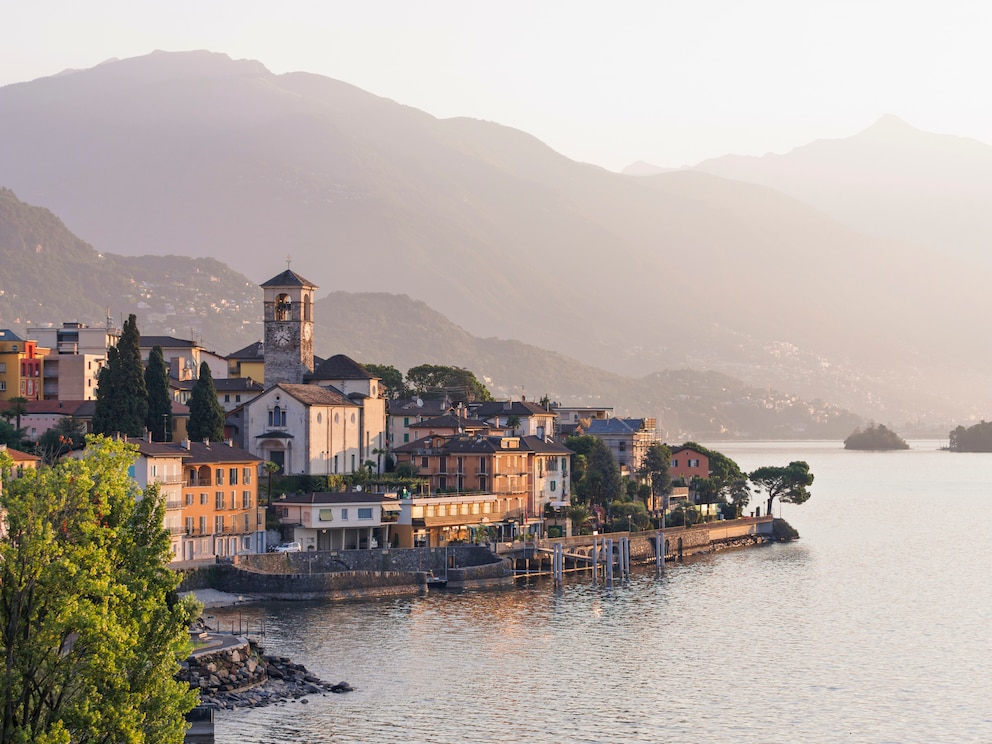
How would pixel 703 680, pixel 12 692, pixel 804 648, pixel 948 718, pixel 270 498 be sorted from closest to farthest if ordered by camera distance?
pixel 12 692, pixel 948 718, pixel 703 680, pixel 804 648, pixel 270 498

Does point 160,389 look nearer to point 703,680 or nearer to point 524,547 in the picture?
point 524,547

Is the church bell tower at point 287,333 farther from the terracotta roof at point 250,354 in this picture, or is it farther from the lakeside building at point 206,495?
the lakeside building at point 206,495

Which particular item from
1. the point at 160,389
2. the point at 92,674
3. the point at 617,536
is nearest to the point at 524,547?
the point at 617,536

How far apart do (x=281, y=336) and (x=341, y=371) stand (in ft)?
17.8

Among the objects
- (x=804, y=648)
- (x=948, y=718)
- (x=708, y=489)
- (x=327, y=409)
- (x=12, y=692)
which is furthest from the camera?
(x=708, y=489)

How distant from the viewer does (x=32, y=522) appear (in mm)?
30531

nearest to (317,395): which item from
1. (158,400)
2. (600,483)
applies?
(158,400)

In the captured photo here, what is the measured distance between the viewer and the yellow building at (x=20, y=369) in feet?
414

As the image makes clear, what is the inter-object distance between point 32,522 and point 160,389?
7933 cm

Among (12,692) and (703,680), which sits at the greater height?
(12,692)

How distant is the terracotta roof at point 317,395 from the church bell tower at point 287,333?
15.0 ft

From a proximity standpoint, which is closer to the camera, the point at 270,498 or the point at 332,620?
the point at 332,620

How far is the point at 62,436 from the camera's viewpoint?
10025 cm

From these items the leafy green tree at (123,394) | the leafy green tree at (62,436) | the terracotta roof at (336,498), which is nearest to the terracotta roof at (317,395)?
the terracotta roof at (336,498)
